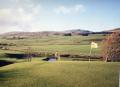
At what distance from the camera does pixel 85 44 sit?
1667 centimetres

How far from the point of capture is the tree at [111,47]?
57.0 ft

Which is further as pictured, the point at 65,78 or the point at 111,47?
the point at 111,47

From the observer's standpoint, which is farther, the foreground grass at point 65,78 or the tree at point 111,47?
the tree at point 111,47

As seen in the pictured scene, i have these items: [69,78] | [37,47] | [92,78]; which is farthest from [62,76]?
[37,47]

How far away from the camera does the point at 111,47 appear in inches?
708

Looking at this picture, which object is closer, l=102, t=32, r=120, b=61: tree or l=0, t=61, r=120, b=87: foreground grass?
l=0, t=61, r=120, b=87: foreground grass

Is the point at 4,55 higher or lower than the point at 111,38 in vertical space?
lower

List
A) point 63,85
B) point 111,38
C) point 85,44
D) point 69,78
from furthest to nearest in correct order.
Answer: point 111,38 < point 85,44 < point 69,78 < point 63,85

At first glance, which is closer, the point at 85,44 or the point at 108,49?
the point at 85,44

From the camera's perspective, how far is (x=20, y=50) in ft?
69.8

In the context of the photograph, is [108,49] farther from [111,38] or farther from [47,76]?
[47,76]

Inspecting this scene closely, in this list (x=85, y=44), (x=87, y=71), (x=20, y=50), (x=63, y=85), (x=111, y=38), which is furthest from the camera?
(x=20, y=50)

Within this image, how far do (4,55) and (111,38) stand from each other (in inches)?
296

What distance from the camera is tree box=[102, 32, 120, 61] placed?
17.4 m
